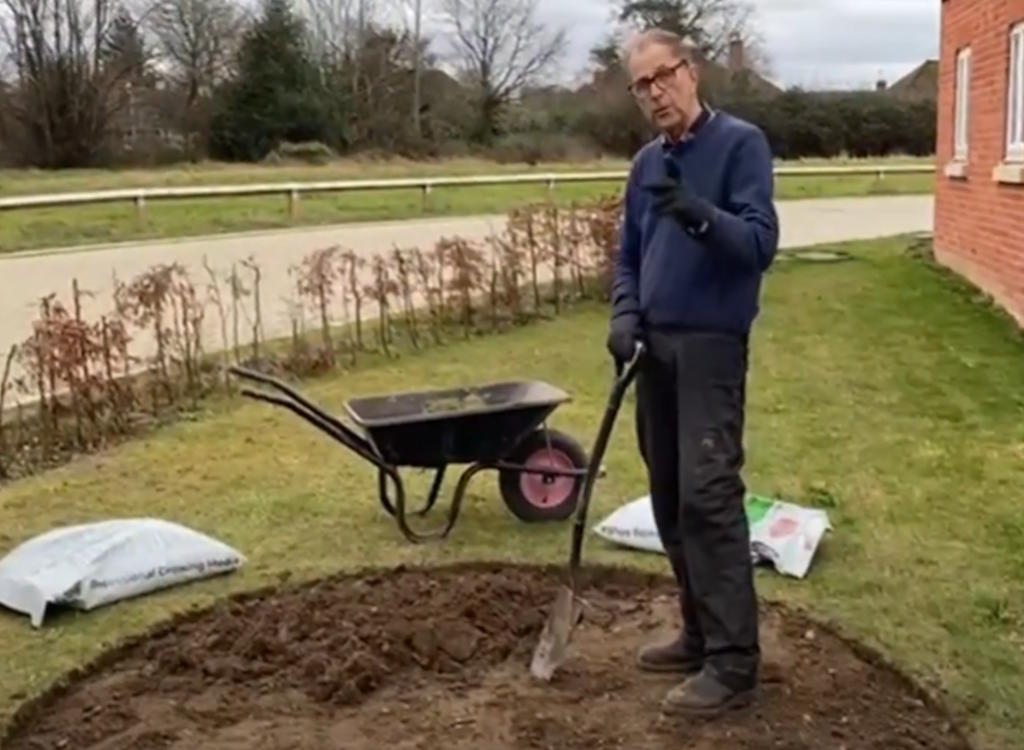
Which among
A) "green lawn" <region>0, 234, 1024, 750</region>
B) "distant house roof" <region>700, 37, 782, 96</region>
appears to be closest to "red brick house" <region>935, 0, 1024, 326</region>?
"green lawn" <region>0, 234, 1024, 750</region>

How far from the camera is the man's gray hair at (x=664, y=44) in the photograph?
3.10 m

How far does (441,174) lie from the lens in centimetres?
2617

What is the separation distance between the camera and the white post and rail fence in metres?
16.7

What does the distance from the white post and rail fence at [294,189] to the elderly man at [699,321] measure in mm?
13242

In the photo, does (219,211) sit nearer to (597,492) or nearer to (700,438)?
(597,492)

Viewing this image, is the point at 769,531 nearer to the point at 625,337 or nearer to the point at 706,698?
the point at 706,698

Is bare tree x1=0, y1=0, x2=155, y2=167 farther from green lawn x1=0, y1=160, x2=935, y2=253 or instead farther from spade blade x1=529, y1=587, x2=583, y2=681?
spade blade x1=529, y1=587, x2=583, y2=681

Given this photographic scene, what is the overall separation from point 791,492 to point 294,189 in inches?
544

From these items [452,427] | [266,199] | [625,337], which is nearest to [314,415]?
[452,427]

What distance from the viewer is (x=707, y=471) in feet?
10.5

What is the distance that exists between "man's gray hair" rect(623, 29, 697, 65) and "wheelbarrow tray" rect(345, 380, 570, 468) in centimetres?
176

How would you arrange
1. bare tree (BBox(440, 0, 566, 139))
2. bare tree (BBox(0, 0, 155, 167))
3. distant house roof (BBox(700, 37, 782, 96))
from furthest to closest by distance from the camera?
bare tree (BBox(440, 0, 566, 139)), distant house roof (BBox(700, 37, 782, 96)), bare tree (BBox(0, 0, 155, 167))

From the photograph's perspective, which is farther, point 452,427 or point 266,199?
point 266,199

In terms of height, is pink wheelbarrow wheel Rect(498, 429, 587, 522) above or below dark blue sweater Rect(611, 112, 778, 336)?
below
